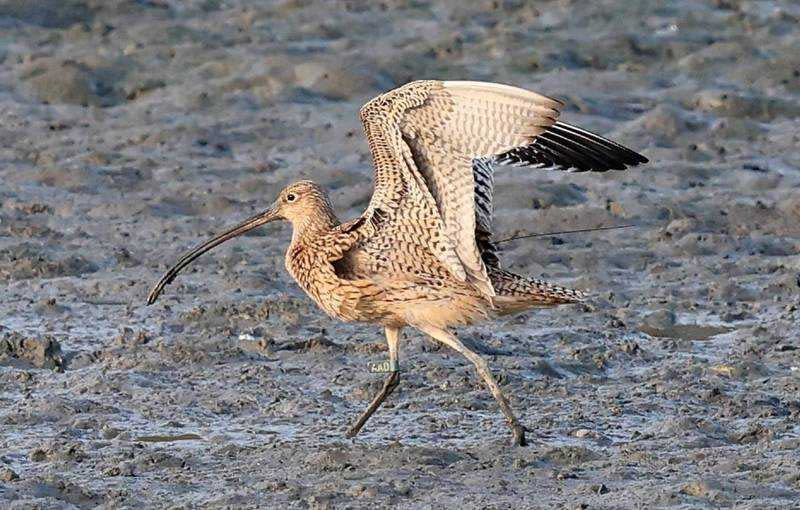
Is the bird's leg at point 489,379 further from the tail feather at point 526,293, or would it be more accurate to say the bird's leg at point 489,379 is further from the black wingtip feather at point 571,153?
the black wingtip feather at point 571,153

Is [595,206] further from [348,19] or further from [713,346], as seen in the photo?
[348,19]

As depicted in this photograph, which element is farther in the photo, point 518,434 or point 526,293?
point 526,293

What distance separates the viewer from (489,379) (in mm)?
7211

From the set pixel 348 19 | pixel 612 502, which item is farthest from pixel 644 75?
pixel 612 502

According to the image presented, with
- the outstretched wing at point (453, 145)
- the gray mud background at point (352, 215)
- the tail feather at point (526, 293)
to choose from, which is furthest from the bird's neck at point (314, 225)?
the tail feather at point (526, 293)

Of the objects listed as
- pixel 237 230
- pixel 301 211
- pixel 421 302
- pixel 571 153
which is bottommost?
pixel 421 302

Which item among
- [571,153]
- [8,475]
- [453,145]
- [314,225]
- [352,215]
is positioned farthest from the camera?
[352,215]

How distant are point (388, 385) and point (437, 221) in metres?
0.76

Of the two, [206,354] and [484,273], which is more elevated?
[484,273]

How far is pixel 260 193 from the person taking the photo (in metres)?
10.6

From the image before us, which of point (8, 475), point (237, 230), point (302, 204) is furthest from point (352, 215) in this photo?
point (8, 475)

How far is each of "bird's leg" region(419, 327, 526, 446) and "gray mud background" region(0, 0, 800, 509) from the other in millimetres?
161

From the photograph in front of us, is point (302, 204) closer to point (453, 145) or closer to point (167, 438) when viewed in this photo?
point (453, 145)

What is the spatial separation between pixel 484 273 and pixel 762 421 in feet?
4.41
